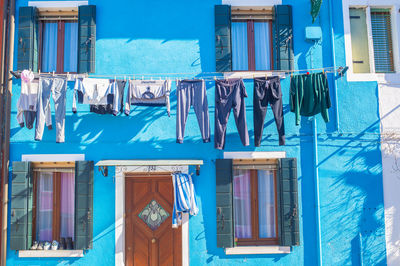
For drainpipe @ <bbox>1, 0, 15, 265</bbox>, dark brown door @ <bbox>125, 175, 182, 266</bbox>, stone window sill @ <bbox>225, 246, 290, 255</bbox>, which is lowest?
stone window sill @ <bbox>225, 246, 290, 255</bbox>

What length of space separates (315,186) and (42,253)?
18.1 feet

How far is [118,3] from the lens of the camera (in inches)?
334

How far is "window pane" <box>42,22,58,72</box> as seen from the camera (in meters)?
8.62

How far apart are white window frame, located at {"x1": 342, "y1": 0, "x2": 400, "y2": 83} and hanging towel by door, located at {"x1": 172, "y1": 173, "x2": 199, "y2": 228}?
155 inches

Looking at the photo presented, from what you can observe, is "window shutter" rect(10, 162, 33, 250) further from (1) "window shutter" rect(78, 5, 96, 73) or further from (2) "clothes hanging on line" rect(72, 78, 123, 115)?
(1) "window shutter" rect(78, 5, 96, 73)

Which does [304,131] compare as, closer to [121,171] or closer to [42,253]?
[121,171]

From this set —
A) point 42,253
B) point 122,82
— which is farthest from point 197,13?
point 42,253

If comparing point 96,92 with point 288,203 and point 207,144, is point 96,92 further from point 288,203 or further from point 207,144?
point 288,203

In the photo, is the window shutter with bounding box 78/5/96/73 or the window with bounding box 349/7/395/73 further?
the window with bounding box 349/7/395/73

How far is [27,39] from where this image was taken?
328 inches

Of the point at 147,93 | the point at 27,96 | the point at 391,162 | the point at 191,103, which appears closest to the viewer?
the point at 27,96

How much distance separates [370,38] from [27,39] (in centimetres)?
710

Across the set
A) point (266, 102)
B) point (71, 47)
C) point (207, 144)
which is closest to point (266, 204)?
point (207, 144)

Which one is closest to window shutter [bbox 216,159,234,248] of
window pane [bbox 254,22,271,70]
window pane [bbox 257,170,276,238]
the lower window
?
the lower window
